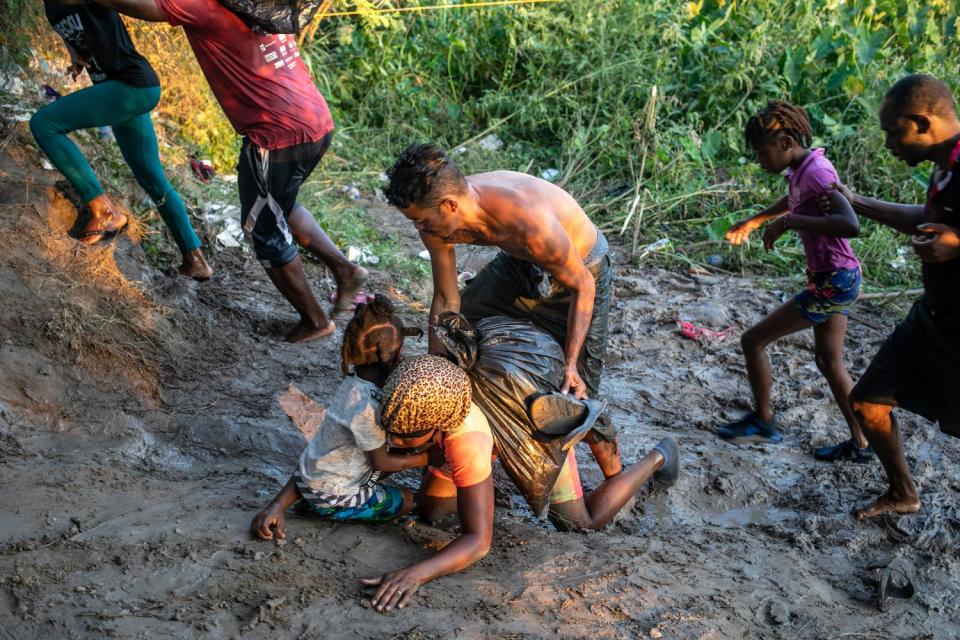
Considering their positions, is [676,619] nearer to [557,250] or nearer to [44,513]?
[557,250]

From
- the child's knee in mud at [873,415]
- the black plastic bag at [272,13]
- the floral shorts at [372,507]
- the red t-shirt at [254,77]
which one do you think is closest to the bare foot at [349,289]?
the red t-shirt at [254,77]

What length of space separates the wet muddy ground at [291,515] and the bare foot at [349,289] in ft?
0.81

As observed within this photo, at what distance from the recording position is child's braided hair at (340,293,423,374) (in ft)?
9.89

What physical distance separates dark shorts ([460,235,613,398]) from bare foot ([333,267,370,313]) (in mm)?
1112

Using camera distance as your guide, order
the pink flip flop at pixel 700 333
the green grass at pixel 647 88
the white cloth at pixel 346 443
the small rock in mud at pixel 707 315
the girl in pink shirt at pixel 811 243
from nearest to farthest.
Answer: the white cloth at pixel 346 443
the girl in pink shirt at pixel 811 243
the pink flip flop at pixel 700 333
the small rock in mud at pixel 707 315
the green grass at pixel 647 88

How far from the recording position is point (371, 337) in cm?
302

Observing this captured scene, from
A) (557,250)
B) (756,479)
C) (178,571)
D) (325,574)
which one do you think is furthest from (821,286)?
(178,571)

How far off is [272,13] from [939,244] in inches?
106

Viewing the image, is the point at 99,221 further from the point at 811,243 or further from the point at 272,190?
the point at 811,243

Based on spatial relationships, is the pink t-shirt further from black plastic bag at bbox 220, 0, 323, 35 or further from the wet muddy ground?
black plastic bag at bbox 220, 0, 323, 35

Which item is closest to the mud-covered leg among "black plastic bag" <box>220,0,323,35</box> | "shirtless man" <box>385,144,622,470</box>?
"shirtless man" <box>385,144,622,470</box>

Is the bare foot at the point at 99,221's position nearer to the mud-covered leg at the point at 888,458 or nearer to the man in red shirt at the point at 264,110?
the man in red shirt at the point at 264,110

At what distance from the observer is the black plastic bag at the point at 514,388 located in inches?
121

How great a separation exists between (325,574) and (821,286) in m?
2.48
